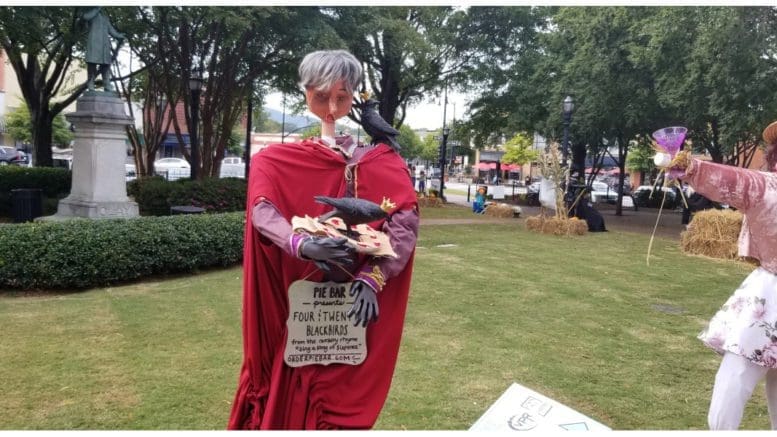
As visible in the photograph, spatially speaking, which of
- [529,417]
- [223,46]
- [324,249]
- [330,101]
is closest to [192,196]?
[223,46]

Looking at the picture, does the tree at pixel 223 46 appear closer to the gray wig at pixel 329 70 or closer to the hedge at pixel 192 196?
the hedge at pixel 192 196

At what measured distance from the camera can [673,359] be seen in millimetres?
5289

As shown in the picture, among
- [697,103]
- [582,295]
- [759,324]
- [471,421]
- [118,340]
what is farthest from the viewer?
[697,103]

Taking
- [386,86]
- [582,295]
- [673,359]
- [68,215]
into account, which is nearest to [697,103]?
[582,295]

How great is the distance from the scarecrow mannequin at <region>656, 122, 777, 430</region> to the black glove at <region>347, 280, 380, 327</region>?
1.54 metres

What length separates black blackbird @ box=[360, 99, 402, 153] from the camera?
7.50 ft

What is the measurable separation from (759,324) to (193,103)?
13.5m

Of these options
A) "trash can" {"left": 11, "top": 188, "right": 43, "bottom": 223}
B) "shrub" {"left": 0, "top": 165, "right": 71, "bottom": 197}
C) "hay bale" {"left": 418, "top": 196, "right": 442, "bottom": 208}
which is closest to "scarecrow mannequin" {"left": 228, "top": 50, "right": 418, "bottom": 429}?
"trash can" {"left": 11, "top": 188, "right": 43, "bottom": 223}

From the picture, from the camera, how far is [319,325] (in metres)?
2.11

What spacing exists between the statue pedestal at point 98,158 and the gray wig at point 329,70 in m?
8.65

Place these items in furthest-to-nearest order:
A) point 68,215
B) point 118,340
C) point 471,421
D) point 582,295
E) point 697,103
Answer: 1. point 697,103
2. point 68,215
3. point 582,295
4. point 118,340
5. point 471,421

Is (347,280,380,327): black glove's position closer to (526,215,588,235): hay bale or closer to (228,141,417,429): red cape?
(228,141,417,429): red cape
